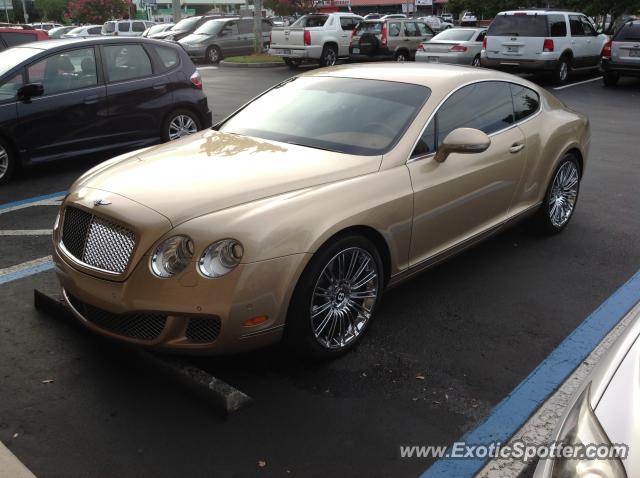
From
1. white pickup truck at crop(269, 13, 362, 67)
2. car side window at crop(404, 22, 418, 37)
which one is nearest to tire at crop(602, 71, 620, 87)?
car side window at crop(404, 22, 418, 37)

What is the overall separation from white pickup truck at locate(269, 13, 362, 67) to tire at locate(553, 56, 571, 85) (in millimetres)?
7156

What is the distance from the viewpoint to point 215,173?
3.71m

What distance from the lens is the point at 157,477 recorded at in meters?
2.77

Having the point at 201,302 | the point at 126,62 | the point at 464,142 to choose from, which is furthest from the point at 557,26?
the point at 201,302

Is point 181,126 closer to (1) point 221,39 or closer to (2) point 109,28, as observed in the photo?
(1) point 221,39

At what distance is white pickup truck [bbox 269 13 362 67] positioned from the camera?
21.0m

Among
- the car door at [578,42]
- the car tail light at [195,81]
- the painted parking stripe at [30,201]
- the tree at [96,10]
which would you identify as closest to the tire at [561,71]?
the car door at [578,42]

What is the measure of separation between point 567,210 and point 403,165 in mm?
2539

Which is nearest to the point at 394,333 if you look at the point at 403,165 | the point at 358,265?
the point at 358,265

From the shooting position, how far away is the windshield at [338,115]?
4160mm

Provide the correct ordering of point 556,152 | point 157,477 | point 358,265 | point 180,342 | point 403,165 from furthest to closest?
point 556,152 → point 403,165 → point 358,265 → point 180,342 → point 157,477

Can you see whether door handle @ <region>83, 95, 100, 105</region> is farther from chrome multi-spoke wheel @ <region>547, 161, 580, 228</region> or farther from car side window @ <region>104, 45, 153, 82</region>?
chrome multi-spoke wheel @ <region>547, 161, 580, 228</region>

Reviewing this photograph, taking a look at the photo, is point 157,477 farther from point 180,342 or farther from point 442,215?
point 442,215

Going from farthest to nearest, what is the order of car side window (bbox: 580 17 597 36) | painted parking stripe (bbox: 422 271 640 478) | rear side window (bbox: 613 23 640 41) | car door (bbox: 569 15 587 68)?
car side window (bbox: 580 17 597 36) → car door (bbox: 569 15 587 68) → rear side window (bbox: 613 23 640 41) → painted parking stripe (bbox: 422 271 640 478)
